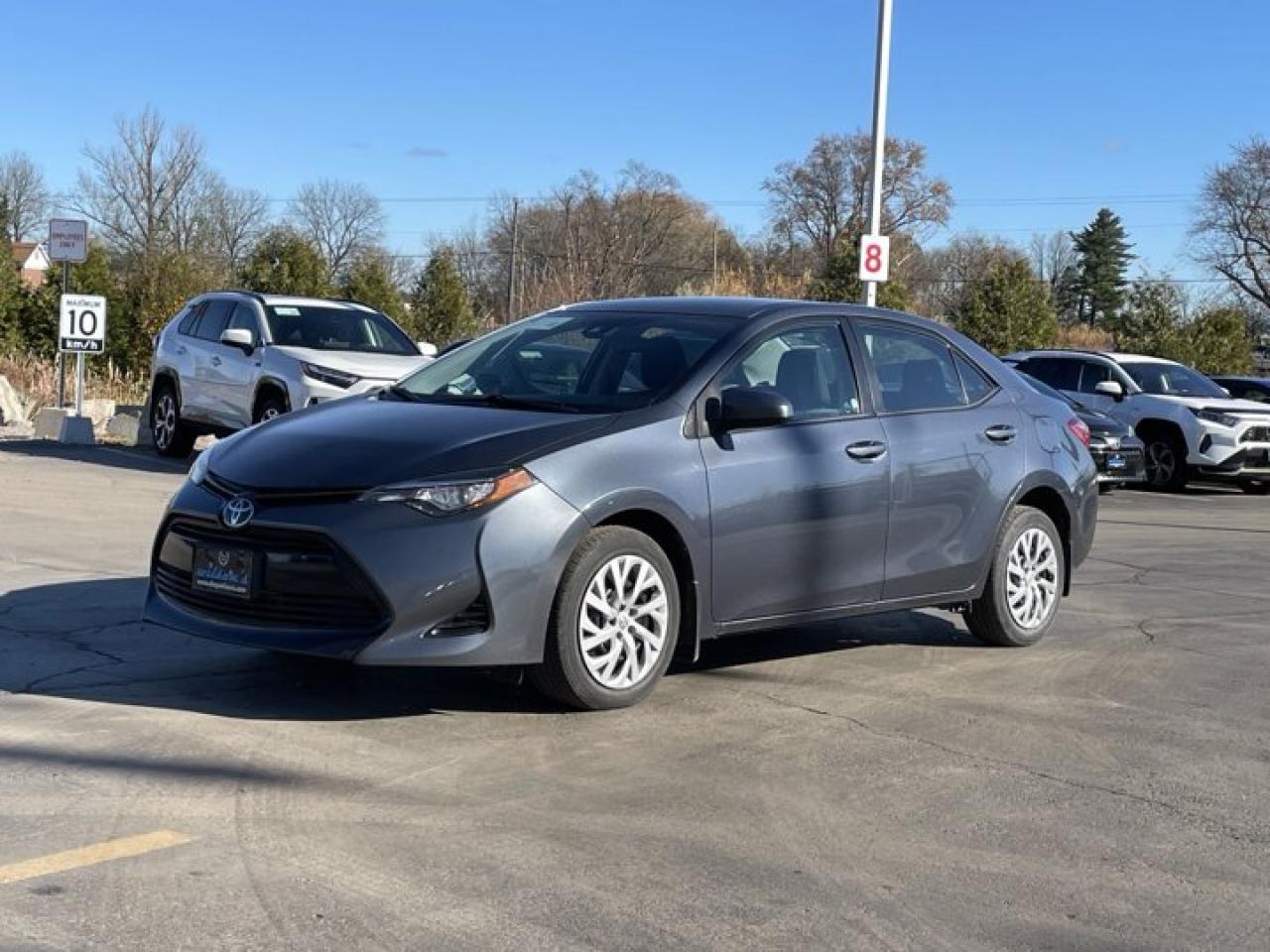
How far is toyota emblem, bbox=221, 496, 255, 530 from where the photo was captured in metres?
5.54

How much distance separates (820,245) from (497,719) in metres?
64.5

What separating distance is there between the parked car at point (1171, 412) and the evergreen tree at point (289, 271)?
1622 cm

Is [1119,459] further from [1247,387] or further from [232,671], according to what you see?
[232,671]

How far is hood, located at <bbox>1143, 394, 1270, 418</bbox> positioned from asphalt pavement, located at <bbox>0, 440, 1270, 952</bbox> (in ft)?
41.1

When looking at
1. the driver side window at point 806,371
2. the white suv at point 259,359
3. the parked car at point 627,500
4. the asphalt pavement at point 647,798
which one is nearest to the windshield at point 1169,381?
the white suv at point 259,359

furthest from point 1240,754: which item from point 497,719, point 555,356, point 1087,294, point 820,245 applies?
point 1087,294

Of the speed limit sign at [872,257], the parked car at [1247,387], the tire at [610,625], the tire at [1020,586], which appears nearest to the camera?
the tire at [610,625]

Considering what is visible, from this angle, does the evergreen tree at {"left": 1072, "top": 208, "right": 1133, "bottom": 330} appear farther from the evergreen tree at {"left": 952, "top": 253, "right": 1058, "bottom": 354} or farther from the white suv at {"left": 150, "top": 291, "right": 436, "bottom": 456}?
the white suv at {"left": 150, "top": 291, "right": 436, "bottom": 456}

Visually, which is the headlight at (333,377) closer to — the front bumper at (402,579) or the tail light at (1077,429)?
the tail light at (1077,429)

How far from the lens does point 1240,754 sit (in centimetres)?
573

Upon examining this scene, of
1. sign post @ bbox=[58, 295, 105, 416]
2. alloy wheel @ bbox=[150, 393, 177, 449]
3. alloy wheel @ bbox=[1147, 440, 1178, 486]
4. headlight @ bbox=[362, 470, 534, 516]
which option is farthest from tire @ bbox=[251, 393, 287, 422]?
alloy wheel @ bbox=[1147, 440, 1178, 486]

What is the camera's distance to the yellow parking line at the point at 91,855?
400 cm

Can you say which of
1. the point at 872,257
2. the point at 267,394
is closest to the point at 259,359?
the point at 267,394

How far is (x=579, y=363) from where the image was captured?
6.60 m
